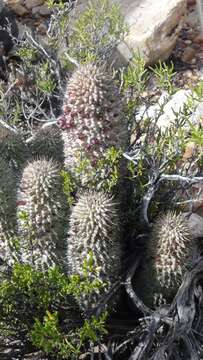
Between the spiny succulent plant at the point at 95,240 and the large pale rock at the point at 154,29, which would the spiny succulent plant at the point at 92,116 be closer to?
the spiny succulent plant at the point at 95,240

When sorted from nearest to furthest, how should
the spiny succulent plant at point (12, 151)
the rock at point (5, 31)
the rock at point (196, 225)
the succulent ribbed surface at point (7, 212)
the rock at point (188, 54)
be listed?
the succulent ribbed surface at point (7, 212) → the spiny succulent plant at point (12, 151) → the rock at point (196, 225) → the rock at point (5, 31) → the rock at point (188, 54)

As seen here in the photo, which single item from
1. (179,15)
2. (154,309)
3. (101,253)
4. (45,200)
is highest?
(179,15)

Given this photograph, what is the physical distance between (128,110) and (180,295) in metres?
0.75

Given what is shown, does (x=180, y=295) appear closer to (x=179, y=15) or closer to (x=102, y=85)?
(x=102, y=85)

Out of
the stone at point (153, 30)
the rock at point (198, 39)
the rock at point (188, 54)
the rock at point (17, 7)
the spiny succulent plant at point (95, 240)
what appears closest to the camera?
the spiny succulent plant at point (95, 240)

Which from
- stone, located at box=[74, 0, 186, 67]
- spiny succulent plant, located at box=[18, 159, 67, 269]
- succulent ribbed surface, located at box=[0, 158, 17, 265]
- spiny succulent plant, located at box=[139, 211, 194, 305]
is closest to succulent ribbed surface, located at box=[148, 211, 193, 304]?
spiny succulent plant, located at box=[139, 211, 194, 305]

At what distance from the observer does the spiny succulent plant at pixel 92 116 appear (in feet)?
6.54

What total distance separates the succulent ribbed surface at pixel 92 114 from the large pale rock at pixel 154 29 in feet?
7.12

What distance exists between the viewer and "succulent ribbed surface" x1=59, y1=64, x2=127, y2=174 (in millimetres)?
1993

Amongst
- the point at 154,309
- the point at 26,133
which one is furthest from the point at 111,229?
the point at 26,133

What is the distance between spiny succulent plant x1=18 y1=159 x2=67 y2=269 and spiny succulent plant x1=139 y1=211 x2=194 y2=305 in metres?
0.30

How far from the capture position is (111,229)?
1958mm

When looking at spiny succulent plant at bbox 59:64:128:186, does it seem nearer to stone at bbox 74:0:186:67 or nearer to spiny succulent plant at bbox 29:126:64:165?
spiny succulent plant at bbox 29:126:64:165

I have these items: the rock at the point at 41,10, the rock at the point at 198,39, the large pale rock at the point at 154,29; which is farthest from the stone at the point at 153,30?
the rock at the point at 41,10
